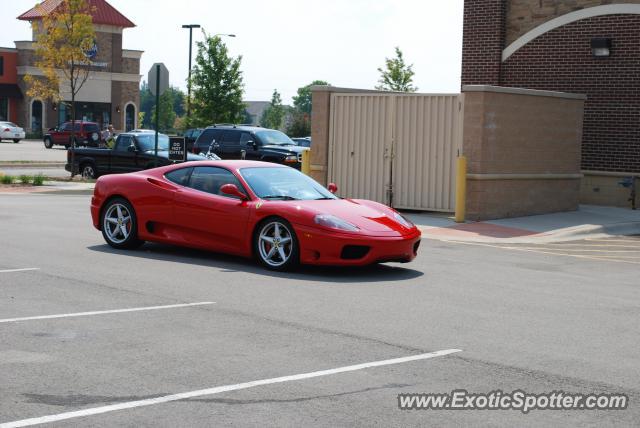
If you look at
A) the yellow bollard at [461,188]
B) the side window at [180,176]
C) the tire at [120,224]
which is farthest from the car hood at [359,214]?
the yellow bollard at [461,188]

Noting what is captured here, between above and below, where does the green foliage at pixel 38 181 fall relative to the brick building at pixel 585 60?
below

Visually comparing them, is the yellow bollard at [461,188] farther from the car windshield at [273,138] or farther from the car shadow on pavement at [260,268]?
the car windshield at [273,138]

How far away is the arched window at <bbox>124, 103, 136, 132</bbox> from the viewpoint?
282 ft

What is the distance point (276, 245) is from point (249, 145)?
59.2 feet

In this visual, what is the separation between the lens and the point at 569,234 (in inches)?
739

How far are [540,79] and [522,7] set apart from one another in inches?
73.2

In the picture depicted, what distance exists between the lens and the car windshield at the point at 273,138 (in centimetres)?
3047

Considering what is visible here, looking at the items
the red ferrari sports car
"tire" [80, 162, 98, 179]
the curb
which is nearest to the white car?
"tire" [80, 162, 98, 179]

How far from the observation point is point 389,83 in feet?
199

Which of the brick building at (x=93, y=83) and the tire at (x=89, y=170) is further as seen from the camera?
the brick building at (x=93, y=83)

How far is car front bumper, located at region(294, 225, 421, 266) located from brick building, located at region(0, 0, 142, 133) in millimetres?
71462

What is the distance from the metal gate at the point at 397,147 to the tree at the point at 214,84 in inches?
1467

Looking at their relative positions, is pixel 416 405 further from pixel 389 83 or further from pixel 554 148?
pixel 389 83

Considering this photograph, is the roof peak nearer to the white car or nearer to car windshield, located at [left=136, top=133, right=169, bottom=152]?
the white car
